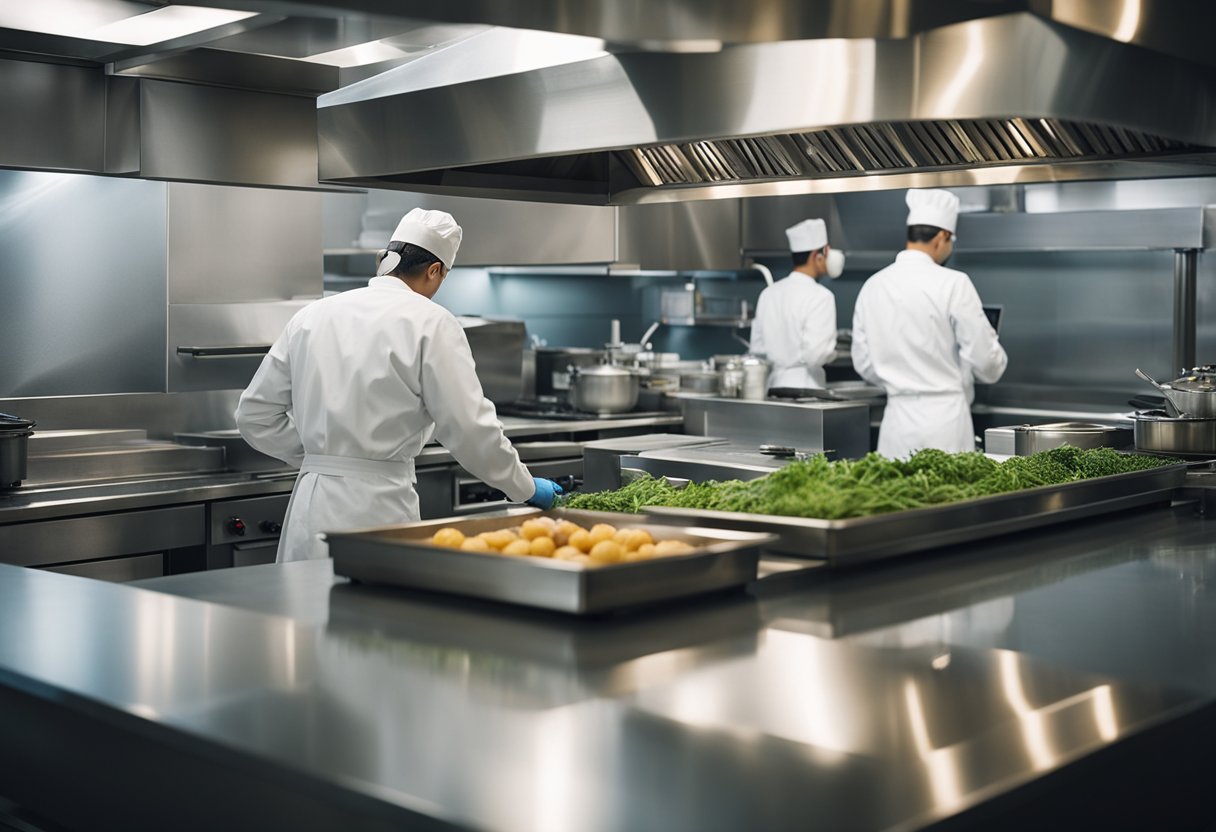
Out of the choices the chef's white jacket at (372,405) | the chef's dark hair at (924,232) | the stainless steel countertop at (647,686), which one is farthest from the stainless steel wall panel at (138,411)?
the chef's dark hair at (924,232)


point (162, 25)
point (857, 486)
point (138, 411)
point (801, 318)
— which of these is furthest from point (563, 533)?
point (801, 318)

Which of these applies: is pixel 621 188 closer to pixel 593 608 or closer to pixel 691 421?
pixel 593 608

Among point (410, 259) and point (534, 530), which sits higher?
point (410, 259)

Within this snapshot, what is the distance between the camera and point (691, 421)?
5402 millimetres

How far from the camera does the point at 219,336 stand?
4305 millimetres

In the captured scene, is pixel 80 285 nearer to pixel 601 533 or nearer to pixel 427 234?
pixel 427 234

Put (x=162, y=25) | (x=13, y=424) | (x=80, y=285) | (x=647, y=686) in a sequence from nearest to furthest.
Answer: (x=647, y=686) < (x=162, y=25) < (x=13, y=424) < (x=80, y=285)

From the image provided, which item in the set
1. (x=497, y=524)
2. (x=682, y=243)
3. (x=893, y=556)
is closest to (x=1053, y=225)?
(x=682, y=243)

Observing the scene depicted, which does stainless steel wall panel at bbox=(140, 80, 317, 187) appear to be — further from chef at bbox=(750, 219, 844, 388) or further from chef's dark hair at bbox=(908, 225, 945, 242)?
chef at bbox=(750, 219, 844, 388)

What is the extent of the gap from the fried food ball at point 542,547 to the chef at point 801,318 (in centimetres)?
449

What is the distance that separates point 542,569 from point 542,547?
0.56ft

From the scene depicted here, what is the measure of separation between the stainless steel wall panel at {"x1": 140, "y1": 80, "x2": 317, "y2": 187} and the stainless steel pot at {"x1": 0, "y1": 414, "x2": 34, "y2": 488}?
893mm

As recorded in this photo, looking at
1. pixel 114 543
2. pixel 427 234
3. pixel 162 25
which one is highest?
pixel 162 25

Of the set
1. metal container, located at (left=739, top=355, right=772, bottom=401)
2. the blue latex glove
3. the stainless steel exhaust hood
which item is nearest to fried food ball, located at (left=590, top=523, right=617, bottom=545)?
the stainless steel exhaust hood
